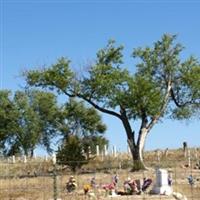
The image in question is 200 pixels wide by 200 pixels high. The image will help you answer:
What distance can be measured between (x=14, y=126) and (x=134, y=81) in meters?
33.2

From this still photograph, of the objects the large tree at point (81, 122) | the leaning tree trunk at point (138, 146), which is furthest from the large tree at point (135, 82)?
the large tree at point (81, 122)

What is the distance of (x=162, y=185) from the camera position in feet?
77.6

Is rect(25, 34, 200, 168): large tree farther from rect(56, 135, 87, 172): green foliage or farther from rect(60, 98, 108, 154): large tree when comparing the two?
rect(60, 98, 108, 154): large tree

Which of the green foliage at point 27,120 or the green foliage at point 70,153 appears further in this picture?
the green foliage at point 27,120

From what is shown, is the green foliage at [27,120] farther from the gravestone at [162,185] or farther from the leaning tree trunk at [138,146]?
the gravestone at [162,185]

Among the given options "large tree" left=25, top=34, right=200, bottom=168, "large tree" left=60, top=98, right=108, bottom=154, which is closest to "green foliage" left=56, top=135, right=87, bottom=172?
"large tree" left=25, top=34, right=200, bottom=168

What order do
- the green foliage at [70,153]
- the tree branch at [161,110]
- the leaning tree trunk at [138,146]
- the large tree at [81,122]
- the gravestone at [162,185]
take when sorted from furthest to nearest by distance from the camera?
the large tree at [81,122] → the tree branch at [161,110] → the leaning tree trunk at [138,146] → the green foliage at [70,153] → the gravestone at [162,185]

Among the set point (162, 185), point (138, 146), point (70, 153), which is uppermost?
point (138, 146)

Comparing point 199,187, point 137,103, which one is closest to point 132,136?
point 137,103

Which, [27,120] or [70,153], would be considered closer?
[70,153]

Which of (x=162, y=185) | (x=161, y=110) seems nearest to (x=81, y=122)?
(x=161, y=110)

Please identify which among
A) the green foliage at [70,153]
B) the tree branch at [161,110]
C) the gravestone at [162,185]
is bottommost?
the gravestone at [162,185]

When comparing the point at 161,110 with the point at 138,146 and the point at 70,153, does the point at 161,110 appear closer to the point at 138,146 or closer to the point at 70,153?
the point at 138,146

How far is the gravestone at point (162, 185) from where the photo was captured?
2345 centimetres
